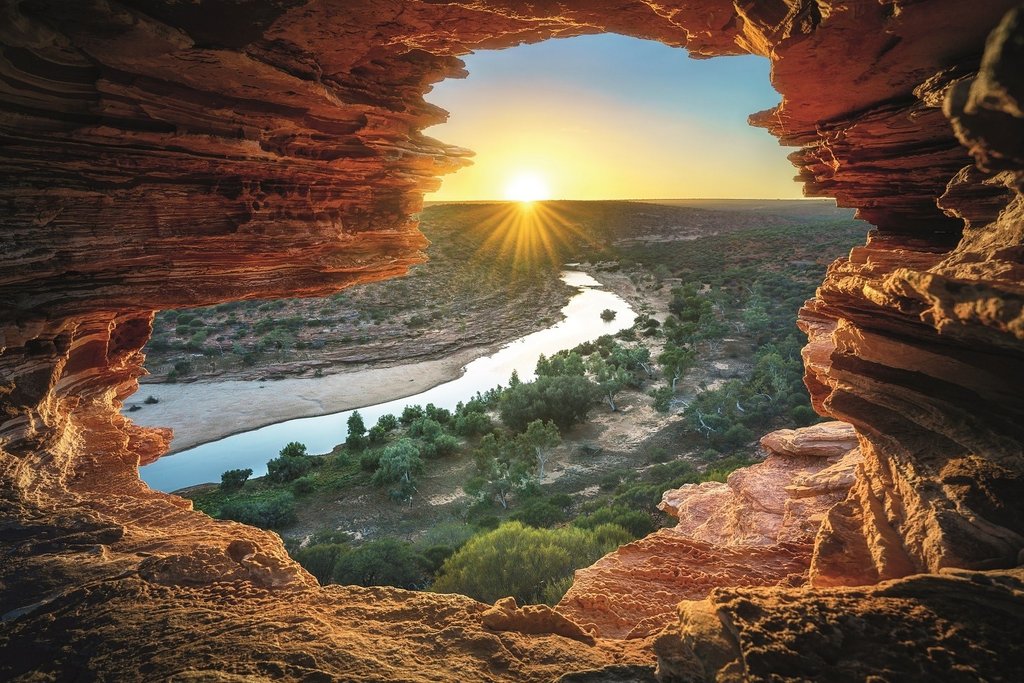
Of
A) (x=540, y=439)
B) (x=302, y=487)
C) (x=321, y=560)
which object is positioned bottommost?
(x=302, y=487)

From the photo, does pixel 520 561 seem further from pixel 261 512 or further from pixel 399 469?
pixel 261 512

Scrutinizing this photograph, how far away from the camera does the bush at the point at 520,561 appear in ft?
34.4

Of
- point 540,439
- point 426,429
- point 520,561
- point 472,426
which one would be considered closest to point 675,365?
point 540,439

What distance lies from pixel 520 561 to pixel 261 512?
10.0 metres

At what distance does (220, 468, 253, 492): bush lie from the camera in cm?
1969

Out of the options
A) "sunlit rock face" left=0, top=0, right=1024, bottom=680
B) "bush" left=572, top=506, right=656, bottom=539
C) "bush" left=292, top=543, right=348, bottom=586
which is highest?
"sunlit rock face" left=0, top=0, right=1024, bottom=680

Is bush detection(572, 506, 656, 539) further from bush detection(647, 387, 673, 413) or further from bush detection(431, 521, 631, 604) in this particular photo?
bush detection(647, 387, 673, 413)

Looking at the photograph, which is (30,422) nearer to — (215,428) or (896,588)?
(896,588)

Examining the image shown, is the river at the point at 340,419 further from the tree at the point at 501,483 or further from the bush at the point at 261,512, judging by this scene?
the tree at the point at 501,483

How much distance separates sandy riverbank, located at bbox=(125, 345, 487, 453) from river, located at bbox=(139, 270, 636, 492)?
616 mm

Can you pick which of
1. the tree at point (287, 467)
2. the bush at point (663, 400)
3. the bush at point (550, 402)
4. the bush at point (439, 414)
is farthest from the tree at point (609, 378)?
the tree at point (287, 467)

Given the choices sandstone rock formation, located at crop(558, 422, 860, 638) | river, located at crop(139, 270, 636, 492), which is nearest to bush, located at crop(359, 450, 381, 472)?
river, located at crop(139, 270, 636, 492)

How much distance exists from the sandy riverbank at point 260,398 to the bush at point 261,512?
782cm

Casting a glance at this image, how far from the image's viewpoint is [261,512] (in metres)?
16.8
